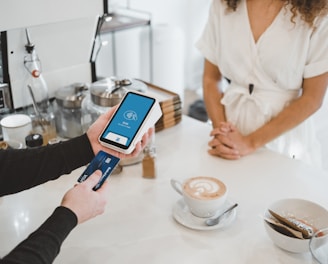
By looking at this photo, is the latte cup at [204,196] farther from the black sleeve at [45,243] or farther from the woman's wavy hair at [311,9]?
the woman's wavy hair at [311,9]

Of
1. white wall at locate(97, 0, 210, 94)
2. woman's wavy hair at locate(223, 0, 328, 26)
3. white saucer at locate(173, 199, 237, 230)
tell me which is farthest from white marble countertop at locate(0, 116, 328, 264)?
white wall at locate(97, 0, 210, 94)

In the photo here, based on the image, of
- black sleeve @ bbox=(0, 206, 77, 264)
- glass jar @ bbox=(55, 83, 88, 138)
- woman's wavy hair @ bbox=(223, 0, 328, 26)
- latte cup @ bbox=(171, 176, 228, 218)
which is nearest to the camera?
black sleeve @ bbox=(0, 206, 77, 264)

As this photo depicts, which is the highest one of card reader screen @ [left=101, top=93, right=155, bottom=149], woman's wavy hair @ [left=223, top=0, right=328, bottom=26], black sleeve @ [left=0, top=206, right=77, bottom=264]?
woman's wavy hair @ [left=223, top=0, right=328, bottom=26]

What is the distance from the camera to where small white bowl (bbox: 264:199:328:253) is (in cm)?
99

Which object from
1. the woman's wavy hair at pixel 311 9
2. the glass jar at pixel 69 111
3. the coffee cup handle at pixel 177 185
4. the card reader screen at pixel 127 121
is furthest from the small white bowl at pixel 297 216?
the glass jar at pixel 69 111

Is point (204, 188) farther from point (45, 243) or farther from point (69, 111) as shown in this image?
point (69, 111)

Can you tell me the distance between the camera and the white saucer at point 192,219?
3.63ft

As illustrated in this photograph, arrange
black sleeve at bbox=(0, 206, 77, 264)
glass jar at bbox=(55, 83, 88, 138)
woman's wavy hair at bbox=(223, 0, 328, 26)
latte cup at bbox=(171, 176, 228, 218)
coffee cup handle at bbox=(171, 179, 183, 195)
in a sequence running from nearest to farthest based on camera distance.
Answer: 1. black sleeve at bbox=(0, 206, 77, 264)
2. latte cup at bbox=(171, 176, 228, 218)
3. coffee cup handle at bbox=(171, 179, 183, 195)
4. woman's wavy hair at bbox=(223, 0, 328, 26)
5. glass jar at bbox=(55, 83, 88, 138)

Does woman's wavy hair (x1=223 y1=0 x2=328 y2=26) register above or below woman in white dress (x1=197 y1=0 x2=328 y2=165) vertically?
above

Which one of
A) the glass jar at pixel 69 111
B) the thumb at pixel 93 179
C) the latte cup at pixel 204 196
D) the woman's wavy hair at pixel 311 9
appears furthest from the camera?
the glass jar at pixel 69 111

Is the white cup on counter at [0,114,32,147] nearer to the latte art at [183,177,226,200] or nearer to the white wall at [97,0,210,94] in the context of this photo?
the latte art at [183,177,226,200]

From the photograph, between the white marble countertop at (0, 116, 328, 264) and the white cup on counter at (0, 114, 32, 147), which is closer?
the white marble countertop at (0, 116, 328, 264)

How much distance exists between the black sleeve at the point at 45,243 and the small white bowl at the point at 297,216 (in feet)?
1.44

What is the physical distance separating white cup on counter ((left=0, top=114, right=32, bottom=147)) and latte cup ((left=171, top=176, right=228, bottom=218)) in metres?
0.57
